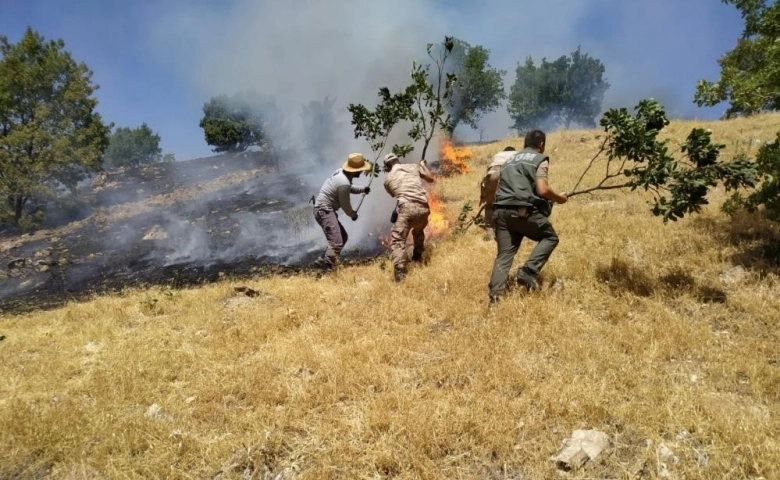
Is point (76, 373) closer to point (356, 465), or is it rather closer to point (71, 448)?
point (71, 448)

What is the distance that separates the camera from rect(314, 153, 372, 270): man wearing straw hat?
7.28m

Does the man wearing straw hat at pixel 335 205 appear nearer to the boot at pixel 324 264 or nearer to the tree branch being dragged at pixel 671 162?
the boot at pixel 324 264

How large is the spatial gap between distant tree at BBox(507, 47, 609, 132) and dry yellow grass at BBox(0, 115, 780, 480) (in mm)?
38758

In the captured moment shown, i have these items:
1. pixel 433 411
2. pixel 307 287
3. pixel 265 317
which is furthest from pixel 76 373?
pixel 433 411

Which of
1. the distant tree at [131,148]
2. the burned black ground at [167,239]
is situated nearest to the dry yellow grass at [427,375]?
the burned black ground at [167,239]

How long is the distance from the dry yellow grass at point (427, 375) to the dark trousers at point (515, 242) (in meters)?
0.29

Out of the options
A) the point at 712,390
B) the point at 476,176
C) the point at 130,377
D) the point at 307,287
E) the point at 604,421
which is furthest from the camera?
the point at 476,176

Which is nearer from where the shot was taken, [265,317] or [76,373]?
[76,373]

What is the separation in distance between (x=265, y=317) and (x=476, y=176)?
35.2 ft

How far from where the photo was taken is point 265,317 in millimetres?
5289

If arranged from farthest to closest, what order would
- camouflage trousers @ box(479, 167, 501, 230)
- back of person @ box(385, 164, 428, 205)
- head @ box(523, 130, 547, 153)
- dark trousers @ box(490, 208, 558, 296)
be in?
camouflage trousers @ box(479, 167, 501, 230) → back of person @ box(385, 164, 428, 205) → head @ box(523, 130, 547, 153) → dark trousers @ box(490, 208, 558, 296)

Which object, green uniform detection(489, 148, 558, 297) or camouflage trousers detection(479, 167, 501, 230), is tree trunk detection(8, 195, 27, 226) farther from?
green uniform detection(489, 148, 558, 297)

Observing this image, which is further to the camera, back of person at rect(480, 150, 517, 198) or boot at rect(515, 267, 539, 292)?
back of person at rect(480, 150, 517, 198)

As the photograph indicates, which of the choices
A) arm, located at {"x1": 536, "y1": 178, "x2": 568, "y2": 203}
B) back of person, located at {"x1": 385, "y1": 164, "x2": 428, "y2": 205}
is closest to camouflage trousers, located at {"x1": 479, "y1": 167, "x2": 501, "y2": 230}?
back of person, located at {"x1": 385, "y1": 164, "x2": 428, "y2": 205}
